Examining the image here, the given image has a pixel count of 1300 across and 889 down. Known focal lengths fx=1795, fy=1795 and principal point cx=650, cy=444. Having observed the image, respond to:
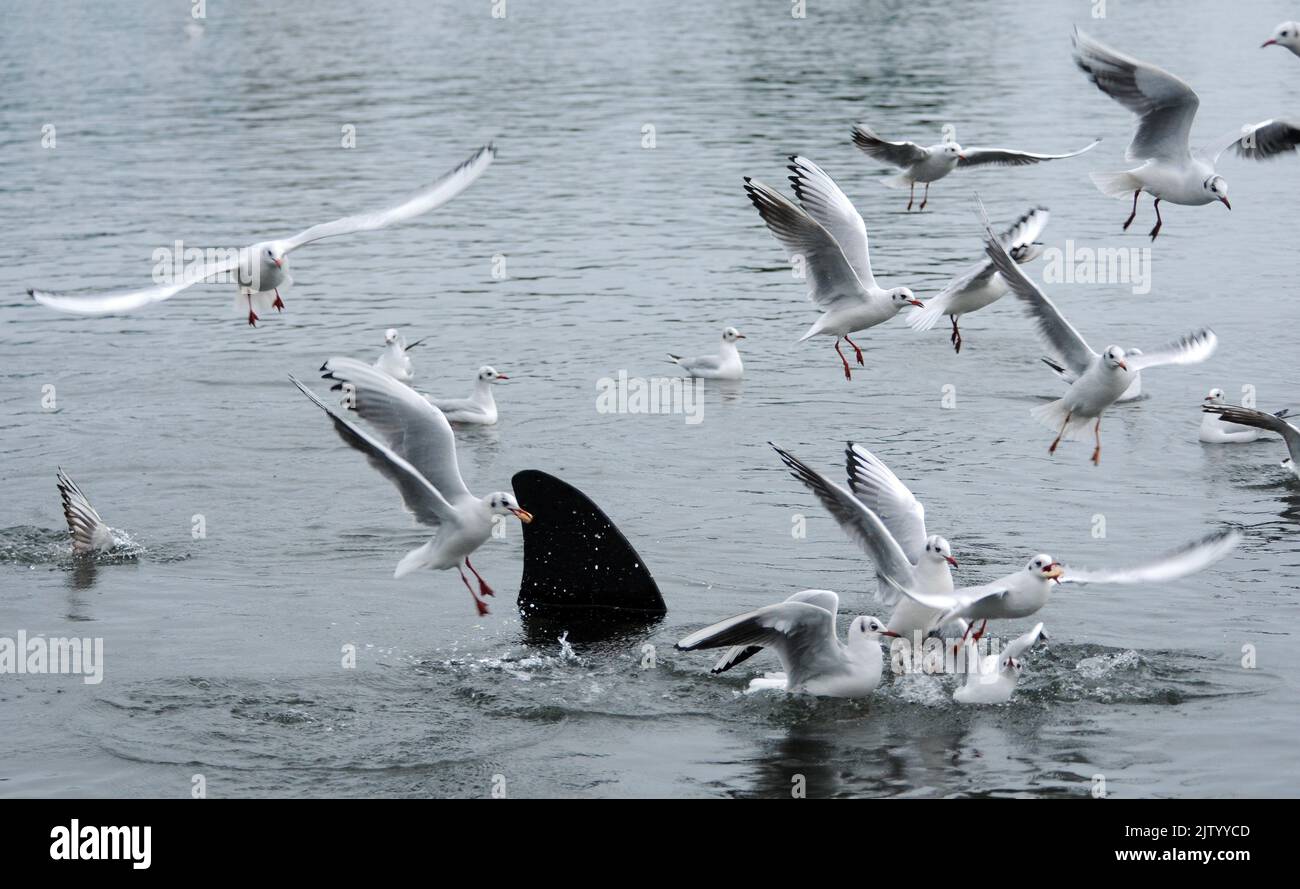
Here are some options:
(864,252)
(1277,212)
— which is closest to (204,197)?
(1277,212)

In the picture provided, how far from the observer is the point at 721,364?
2089 cm

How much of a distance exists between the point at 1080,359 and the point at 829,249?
2.07m

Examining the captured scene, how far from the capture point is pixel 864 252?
47.4ft

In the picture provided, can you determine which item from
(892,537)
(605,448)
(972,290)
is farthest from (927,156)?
(892,537)

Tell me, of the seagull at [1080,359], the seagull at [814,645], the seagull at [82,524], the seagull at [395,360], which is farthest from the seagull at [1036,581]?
the seagull at [395,360]

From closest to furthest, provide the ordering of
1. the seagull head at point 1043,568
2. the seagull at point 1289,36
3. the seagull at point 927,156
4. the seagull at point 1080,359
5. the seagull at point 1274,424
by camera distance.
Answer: the seagull head at point 1043,568, the seagull at point 1080,359, the seagull at point 1289,36, the seagull at point 927,156, the seagull at point 1274,424

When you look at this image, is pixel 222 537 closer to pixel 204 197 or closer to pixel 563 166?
pixel 204 197

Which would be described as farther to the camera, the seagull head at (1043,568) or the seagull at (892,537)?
the seagull at (892,537)

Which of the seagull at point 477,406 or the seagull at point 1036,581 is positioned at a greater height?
the seagull at point 477,406

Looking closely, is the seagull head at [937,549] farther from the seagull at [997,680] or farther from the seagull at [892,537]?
the seagull at [997,680]

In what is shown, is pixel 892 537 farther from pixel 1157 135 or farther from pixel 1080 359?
pixel 1157 135

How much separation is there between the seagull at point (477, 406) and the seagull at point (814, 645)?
7.83 metres

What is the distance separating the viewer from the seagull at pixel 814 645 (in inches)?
441

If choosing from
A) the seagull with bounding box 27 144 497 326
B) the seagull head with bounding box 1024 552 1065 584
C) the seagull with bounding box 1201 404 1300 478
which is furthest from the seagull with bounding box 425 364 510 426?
the seagull head with bounding box 1024 552 1065 584
